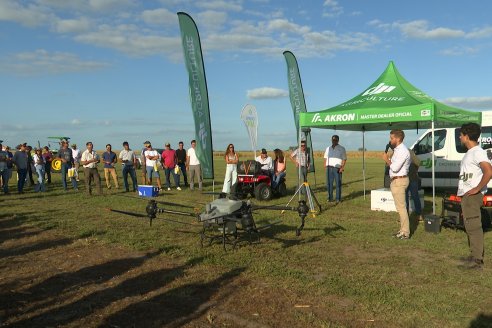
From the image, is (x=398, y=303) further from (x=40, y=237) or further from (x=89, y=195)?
(x=89, y=195)

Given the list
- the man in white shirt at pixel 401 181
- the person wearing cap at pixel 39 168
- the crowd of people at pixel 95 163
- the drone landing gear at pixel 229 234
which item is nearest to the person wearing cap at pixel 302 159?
the man in white shirt at pixel 401 181

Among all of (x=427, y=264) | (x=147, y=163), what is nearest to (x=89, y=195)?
(x=147, y=163)

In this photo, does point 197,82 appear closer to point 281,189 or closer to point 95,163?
point 281,189

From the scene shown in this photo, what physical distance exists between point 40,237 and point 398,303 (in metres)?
5.74

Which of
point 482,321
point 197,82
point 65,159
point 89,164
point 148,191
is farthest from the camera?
point 65,159

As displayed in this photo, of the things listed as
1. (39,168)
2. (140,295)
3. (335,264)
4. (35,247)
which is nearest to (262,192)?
(335,264)

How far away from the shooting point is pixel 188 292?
4.26m

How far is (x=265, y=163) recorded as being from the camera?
12297 millimetres

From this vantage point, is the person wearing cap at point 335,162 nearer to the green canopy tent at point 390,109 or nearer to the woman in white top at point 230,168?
the green canopy tent at point 390,109

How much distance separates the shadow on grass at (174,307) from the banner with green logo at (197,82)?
232 inches

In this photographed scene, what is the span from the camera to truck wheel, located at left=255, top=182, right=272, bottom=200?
11364mm

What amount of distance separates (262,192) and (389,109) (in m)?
4.45

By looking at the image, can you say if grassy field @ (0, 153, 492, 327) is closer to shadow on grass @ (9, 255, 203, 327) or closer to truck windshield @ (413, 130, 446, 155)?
shadow on grass @ (9, 255, 203, 327)

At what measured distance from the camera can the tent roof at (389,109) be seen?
26.1 ft
